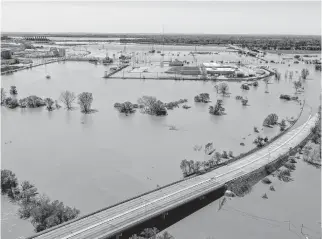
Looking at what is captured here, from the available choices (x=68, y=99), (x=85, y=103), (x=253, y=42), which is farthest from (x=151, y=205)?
(x=253, y=42)

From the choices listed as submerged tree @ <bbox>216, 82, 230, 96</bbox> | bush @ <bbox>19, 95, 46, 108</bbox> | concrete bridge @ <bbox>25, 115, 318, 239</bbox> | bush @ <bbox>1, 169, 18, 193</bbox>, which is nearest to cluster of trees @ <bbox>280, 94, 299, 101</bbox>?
submerged tree @ <bbox>216, 82, 230, 96</bbox>

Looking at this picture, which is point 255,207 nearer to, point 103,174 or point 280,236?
point 280,236

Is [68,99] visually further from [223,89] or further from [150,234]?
[150,234]

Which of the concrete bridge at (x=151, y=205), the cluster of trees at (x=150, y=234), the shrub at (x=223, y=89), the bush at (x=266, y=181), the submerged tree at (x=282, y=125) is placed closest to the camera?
the concrete bridge at (x=151, y=205)

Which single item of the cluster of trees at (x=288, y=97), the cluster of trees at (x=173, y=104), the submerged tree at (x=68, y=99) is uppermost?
the submerged tree at (x=68, y=99)

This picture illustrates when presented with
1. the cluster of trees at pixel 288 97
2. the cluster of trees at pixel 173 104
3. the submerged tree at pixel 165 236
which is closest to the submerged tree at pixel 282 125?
the cluster of trees at pixel 173 104

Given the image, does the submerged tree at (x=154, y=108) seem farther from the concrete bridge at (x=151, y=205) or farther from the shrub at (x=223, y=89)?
the concrete bridge at (x=151, y=205)

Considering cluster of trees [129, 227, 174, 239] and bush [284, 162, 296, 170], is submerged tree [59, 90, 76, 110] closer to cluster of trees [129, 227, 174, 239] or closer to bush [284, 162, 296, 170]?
bush [284, 162, 296, 170]
